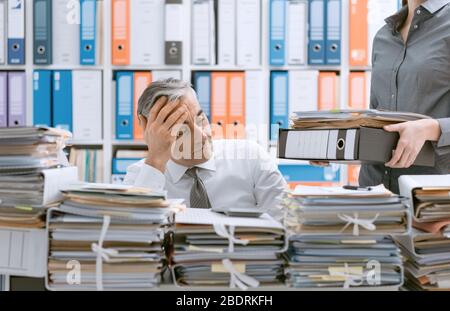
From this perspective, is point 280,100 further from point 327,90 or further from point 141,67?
point 141,67

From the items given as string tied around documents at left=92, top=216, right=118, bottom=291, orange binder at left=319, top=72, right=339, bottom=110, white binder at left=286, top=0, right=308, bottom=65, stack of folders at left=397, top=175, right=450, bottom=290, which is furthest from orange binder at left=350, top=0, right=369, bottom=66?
string tied around documents at left=92, top=216, right=118, bottom=291

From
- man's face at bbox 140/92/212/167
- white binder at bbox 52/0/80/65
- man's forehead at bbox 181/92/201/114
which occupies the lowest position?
man's face at bbox 140/92/212/167

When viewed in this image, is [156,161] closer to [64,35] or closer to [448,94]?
[448,94]

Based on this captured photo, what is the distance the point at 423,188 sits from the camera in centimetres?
103

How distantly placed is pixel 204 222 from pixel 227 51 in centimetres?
196

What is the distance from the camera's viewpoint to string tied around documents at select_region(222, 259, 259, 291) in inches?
39.3

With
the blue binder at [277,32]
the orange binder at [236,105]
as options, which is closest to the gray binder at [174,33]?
the orange binder at [236,105]

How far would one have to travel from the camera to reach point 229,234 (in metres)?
1.00

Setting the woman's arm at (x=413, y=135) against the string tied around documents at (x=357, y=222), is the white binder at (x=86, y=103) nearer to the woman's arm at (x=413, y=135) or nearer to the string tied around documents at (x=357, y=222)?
the woman's arm at (x=413, y=135)

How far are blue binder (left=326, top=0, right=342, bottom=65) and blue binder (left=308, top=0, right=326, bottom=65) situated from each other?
0.03m

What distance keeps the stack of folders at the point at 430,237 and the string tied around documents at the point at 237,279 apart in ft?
1.02

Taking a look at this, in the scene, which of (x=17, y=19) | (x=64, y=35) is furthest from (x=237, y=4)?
(x=17, y=19)

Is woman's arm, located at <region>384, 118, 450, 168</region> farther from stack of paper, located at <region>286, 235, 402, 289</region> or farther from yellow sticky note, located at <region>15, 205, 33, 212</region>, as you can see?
yellow sticky note, located at <region>15, 205, 33, 212</region>

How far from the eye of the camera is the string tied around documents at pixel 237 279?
999mm
